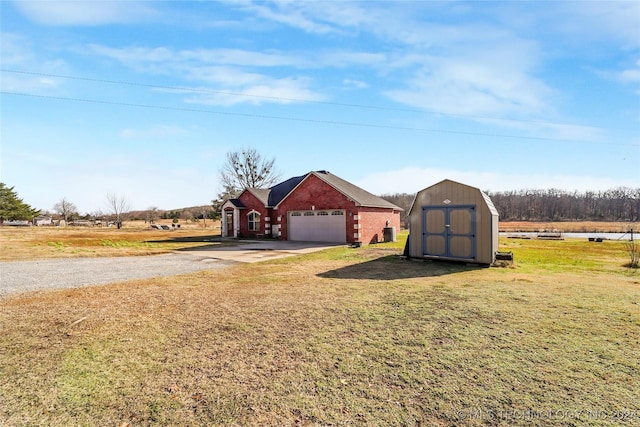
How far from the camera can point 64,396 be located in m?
3.46

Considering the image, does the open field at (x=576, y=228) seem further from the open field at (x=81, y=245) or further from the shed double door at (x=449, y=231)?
the open field at (x=81, y=245)

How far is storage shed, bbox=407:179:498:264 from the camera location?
11.9 meters

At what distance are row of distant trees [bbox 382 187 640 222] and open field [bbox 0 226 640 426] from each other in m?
76.6

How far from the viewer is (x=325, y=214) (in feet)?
76.9

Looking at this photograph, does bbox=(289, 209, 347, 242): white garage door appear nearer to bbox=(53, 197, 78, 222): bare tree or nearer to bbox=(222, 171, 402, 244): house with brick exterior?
bbox=(222, 171, 402, 244): house with brick exterior

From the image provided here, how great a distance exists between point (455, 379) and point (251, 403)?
2237mm

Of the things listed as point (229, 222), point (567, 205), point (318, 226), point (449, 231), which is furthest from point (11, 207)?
point (567, 205)

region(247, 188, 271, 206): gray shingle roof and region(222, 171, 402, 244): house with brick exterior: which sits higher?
region(247, 188, 271, 206): gray shingle roof

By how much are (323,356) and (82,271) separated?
11.0m

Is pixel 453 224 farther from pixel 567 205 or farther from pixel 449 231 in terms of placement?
pixel 567 205

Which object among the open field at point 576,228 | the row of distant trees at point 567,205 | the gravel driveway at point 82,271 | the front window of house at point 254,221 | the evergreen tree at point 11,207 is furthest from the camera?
the row of distant trees at point 567,205

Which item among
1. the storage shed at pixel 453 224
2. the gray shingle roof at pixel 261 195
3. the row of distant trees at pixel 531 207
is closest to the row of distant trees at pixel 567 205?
the row of distant trees at pixel 531 207

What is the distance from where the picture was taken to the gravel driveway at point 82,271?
9.35 metres

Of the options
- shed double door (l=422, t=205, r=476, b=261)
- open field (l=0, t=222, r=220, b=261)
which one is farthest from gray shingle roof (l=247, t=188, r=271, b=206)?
shed double door (l=422, t=205, r=476, b=261)
